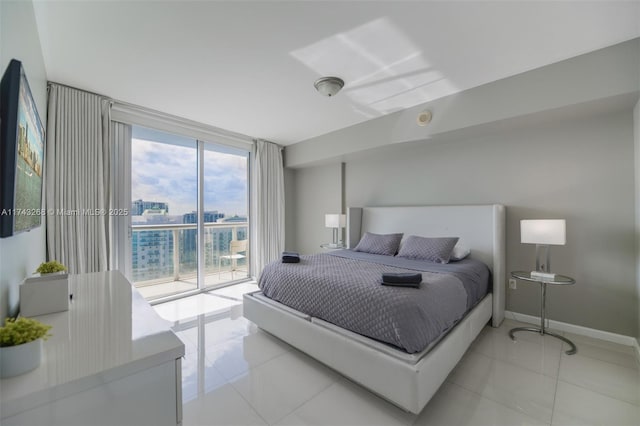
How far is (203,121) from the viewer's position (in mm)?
3807

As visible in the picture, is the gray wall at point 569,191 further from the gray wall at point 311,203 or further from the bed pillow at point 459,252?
the gray wall at point 311,203

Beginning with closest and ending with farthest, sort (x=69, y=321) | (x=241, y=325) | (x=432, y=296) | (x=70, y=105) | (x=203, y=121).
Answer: (x=69, y=321) < (x=432, y=296) < (x=70, y=105) < (x=241, y=325) < (x=203, y=121)

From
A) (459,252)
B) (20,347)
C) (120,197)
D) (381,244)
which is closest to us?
(20,347)

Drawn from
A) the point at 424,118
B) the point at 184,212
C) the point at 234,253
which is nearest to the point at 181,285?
the point at 234,253

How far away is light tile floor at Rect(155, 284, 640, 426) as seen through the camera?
64.2 inches

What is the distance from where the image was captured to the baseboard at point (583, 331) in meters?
2.43

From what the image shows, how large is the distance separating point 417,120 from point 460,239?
1.59 metres

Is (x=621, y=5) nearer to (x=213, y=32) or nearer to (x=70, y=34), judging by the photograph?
(x=213, y=32)

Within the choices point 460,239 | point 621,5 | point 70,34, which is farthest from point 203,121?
point 621,5

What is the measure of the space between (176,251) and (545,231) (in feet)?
15.8

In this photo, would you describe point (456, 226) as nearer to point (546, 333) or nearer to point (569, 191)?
point (569, 191)

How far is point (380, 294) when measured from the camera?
1.88 metres

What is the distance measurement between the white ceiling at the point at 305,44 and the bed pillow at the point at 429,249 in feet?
5.63

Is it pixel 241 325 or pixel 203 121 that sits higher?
pixel 203 121
